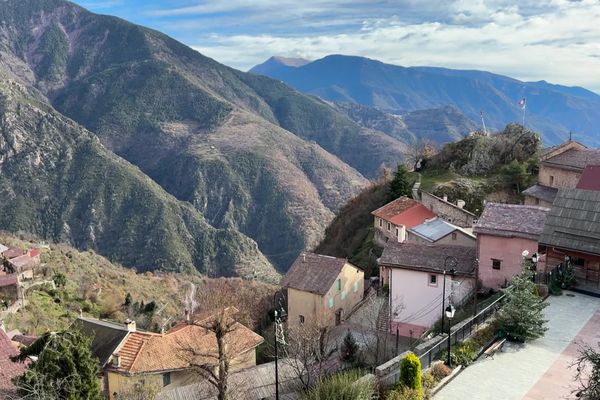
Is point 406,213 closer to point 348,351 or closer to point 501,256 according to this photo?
point 501,256

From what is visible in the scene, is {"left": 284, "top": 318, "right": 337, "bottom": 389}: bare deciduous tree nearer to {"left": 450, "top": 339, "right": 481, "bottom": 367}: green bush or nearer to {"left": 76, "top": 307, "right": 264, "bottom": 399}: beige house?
{"left": 76, "top": 307, "right": 264, "bottom": 399}: beige house

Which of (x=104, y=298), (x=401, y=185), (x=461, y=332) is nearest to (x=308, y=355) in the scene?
(x=461, y=332)

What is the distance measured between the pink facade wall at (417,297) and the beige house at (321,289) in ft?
20.5

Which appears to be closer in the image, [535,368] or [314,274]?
[535,368]

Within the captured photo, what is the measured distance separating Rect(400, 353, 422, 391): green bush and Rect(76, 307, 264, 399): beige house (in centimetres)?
1076

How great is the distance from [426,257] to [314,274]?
9.92 metres

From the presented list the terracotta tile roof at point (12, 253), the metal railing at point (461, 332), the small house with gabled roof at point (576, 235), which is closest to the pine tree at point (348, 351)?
Answer: the metal railing at point (461, 332)

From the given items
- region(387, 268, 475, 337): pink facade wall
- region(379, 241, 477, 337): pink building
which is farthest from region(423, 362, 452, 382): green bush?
region(387, 268, 475, 337): pink facade wall

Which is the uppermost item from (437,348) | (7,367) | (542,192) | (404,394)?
(404,394)

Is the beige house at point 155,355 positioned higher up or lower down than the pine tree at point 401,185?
lower down

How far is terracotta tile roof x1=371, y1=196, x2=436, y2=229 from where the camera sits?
45.1 m

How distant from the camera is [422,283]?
28141 millimetres

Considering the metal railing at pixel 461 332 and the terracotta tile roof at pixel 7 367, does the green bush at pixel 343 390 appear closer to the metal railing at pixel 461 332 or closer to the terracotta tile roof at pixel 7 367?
the metal railing at pixel 461 332

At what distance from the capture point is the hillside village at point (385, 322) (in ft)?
68.9
